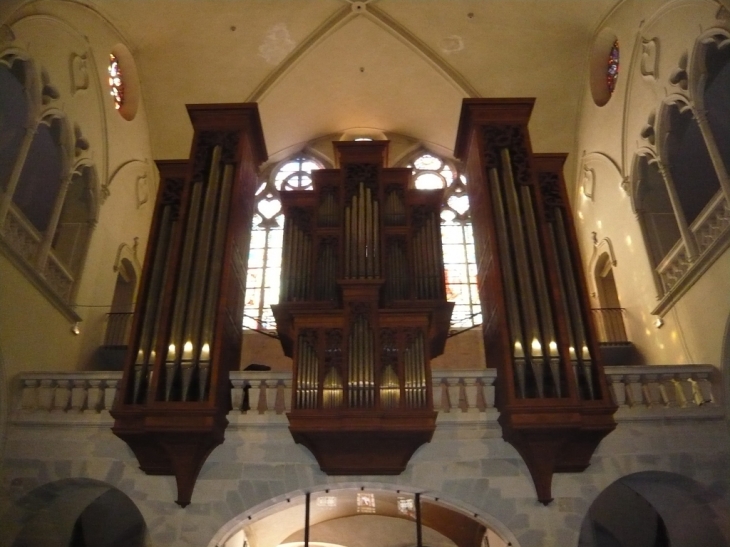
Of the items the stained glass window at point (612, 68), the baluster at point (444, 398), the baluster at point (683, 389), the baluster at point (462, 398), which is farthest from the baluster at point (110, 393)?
the stained glass window at point (612, 68)

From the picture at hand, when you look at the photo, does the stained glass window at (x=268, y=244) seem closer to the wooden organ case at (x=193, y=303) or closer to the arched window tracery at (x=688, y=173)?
the wooden organ case at (x=193, y=303)

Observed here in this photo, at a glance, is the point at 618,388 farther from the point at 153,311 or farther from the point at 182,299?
the point at 153,311

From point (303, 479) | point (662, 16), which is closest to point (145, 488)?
point (303, 479)

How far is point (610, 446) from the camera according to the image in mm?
7504

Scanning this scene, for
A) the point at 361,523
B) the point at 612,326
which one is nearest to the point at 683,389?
the point at 612,326

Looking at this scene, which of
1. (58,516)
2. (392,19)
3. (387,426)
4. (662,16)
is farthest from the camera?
(392,19)

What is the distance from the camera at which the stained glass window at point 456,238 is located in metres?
14.2

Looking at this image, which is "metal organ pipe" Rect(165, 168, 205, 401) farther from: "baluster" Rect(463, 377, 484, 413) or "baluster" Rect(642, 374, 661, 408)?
"baluster" Rect(642, 374, 661, 408)

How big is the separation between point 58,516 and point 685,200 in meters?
11.2

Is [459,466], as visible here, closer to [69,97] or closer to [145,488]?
[145,488]

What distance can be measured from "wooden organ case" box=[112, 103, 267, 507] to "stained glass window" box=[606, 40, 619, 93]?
705cm

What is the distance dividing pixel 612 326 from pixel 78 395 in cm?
889

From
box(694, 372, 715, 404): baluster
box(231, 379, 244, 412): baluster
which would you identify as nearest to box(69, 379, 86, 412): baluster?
box(231, 379, 244, 412): baluster

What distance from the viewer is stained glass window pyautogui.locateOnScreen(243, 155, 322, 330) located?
1434 centimetres
